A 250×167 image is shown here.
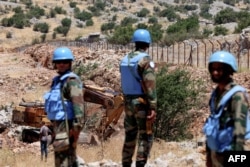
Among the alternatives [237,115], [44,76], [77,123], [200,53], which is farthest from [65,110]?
[200,53]

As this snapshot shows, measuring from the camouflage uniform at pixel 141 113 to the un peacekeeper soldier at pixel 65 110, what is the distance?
109 centimetres

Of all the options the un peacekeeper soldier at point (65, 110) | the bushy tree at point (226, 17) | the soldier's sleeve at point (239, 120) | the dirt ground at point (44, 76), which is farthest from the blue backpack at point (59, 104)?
the bushy tree at point (226, 17)

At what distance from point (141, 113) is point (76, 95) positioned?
1244mm

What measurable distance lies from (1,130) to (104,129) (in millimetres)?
4828

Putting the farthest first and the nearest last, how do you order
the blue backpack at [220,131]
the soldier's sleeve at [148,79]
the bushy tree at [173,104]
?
the bushy tree at [173,104] < the soldier's sleeve at [148,79] < the blue backpack at [220,131]

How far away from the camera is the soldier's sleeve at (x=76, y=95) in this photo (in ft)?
21.2

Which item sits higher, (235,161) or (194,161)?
(235,161)

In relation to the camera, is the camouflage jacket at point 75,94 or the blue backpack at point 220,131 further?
the camouflage jacket at point 75,94

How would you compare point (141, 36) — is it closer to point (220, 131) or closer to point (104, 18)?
point (220, 131)

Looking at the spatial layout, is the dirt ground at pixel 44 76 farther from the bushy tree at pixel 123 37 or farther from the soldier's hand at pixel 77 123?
the soldier's hand at pixel 77 123

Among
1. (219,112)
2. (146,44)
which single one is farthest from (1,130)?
(219,112)

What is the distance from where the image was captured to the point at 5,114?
21453 mm

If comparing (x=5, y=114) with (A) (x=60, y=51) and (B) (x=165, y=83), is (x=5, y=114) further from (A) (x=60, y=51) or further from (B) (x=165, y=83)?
(A) (x=60, y=51)

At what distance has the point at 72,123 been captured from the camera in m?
6.57
